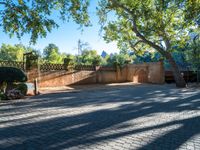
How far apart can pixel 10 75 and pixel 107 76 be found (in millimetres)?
15245

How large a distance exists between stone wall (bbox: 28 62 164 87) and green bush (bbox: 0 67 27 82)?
5605mm

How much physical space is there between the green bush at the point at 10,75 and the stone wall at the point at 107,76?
560 cm

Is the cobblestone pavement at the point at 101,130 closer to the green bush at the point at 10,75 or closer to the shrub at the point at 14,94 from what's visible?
the shrub at the point at 14,94

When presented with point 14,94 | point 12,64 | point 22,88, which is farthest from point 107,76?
point 14,94

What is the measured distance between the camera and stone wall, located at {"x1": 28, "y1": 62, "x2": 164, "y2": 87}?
76.1 ft

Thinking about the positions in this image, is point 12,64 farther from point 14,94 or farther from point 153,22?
point 153,22

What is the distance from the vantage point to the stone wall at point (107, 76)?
23.2 metres

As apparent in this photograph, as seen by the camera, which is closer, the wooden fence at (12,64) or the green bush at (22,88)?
the green bush at (22,88)

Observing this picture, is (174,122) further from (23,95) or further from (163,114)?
(23,95)

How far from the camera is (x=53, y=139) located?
220 inches

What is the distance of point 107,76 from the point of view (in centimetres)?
2914

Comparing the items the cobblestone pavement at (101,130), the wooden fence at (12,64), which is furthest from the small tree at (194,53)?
the cobblestone pavement at (101,130)

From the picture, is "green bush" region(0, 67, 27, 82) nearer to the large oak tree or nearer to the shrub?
the shrub

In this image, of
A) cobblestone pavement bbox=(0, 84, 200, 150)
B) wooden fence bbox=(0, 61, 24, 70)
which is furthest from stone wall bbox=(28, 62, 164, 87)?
cobblestone pavement bbox=(0, 84, 200, 150)
